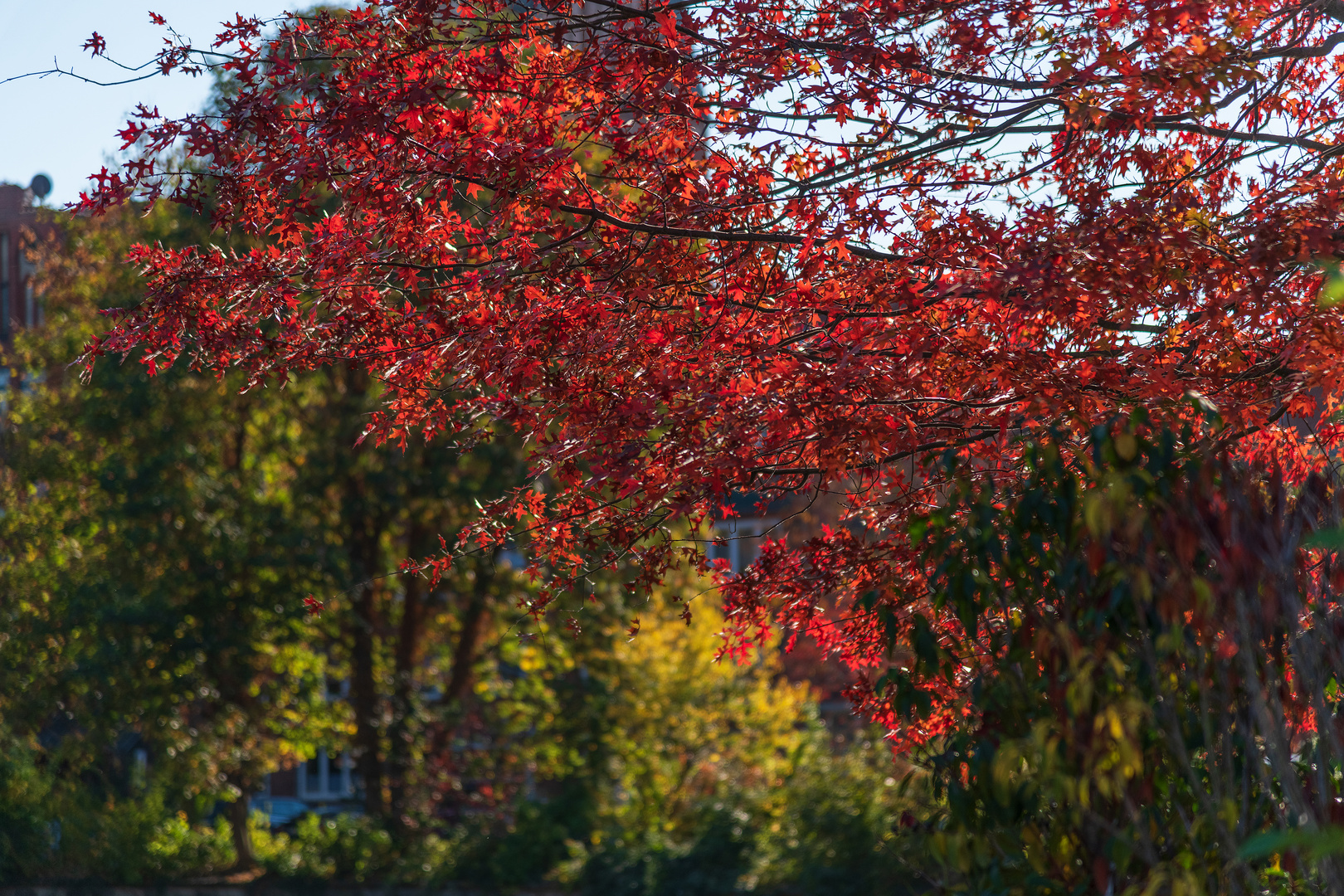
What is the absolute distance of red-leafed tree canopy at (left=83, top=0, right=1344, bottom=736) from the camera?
4.61 m

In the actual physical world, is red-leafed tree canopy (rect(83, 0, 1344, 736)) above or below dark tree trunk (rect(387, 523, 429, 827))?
above

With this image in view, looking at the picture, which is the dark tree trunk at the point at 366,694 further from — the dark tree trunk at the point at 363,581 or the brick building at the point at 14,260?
the brick building at the point at 14,260

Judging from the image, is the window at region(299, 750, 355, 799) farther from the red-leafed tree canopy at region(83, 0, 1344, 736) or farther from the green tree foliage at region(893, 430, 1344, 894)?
the green tree foliage at region(893, 430, 1344, 894)

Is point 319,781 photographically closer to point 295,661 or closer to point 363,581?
point 295,661

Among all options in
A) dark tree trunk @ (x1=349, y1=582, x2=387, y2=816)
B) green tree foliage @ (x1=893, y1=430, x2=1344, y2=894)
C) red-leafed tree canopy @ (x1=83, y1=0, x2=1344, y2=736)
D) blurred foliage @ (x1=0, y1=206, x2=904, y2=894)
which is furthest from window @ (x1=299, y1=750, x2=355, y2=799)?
green tree foliage @ (x1=893, y1=430, x2=1344, y2=894)

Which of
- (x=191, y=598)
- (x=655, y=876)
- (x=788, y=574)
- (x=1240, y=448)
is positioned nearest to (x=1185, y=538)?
(x=788, y=574)

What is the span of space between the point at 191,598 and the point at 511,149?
36.8 feet

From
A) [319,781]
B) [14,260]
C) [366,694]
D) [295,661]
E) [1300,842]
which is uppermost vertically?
[14,260]

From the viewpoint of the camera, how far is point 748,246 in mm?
5129

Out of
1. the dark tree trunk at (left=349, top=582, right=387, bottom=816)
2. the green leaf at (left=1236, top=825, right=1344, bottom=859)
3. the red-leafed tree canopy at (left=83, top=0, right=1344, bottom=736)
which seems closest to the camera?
the green leaf at (left=1236, top=825, right=1344, bottom=859)

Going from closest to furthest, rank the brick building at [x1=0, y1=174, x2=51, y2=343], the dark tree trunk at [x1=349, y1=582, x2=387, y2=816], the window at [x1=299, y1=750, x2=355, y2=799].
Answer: the dark tree trunk at [x1=349, y1=582, x2=387, y2=816], the window at [x1=299, y1=750, x2=355, y2=799], the brick building at [x1=0, y1=174, x2=51, y2=343]

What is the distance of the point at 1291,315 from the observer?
4.63m

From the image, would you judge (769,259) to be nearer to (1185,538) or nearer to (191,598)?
(1185,538)

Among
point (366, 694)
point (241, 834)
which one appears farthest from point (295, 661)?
point (241, 834)
